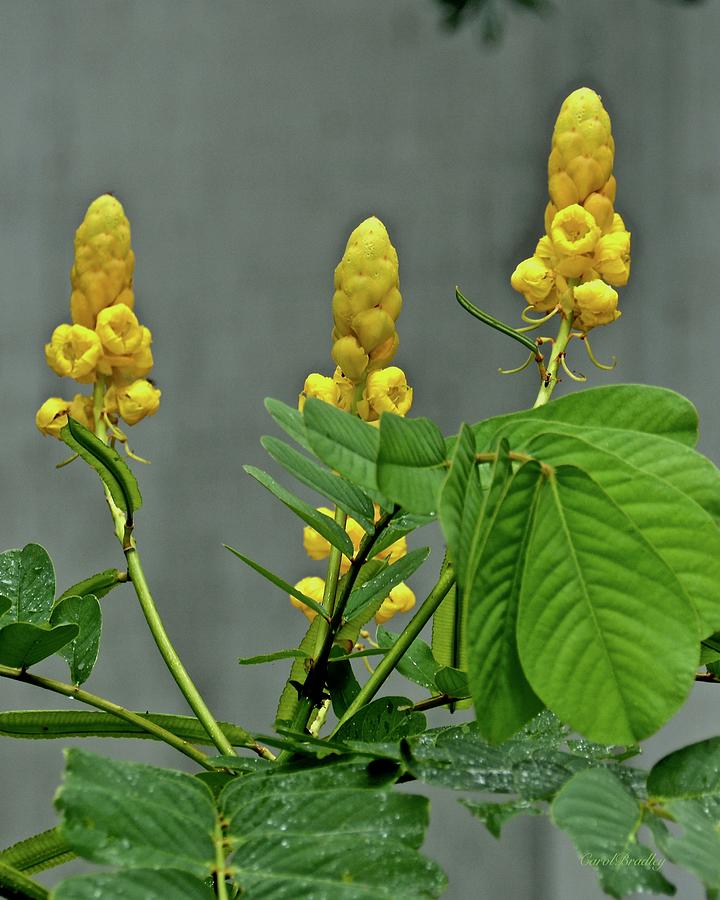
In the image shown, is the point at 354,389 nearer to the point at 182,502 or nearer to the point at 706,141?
the point at 182,502

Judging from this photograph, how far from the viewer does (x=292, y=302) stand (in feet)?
5.41

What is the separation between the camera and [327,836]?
0.23 m

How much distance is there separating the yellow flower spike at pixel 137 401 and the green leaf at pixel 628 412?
0.25 m

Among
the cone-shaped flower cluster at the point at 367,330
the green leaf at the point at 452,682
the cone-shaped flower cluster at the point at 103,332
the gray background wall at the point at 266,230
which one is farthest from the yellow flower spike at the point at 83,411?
the gray background wall at the point at 266,230

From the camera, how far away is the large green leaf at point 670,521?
22 cm

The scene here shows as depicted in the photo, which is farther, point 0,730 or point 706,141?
point 706,141

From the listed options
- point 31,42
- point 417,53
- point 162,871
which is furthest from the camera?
point 417,53

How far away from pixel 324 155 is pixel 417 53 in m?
0.23

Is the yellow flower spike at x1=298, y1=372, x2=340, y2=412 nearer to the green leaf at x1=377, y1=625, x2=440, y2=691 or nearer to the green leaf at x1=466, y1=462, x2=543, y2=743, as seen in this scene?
the green leaf at x1=377, y1=625, x2=440, y2=691

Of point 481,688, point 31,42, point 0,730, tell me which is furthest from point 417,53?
point 481,688

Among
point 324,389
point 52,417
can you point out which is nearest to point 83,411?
point 52,417

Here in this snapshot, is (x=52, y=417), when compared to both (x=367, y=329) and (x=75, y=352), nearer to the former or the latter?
(x=75, y=352)

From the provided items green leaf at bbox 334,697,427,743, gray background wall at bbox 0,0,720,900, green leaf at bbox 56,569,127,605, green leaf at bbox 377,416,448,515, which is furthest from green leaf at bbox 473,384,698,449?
gray background wall at bbox 0,0,720,900

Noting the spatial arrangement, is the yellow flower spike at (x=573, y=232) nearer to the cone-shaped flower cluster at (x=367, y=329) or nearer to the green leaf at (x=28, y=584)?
the cone-shaped flower cluster at (x=367, y=329)
